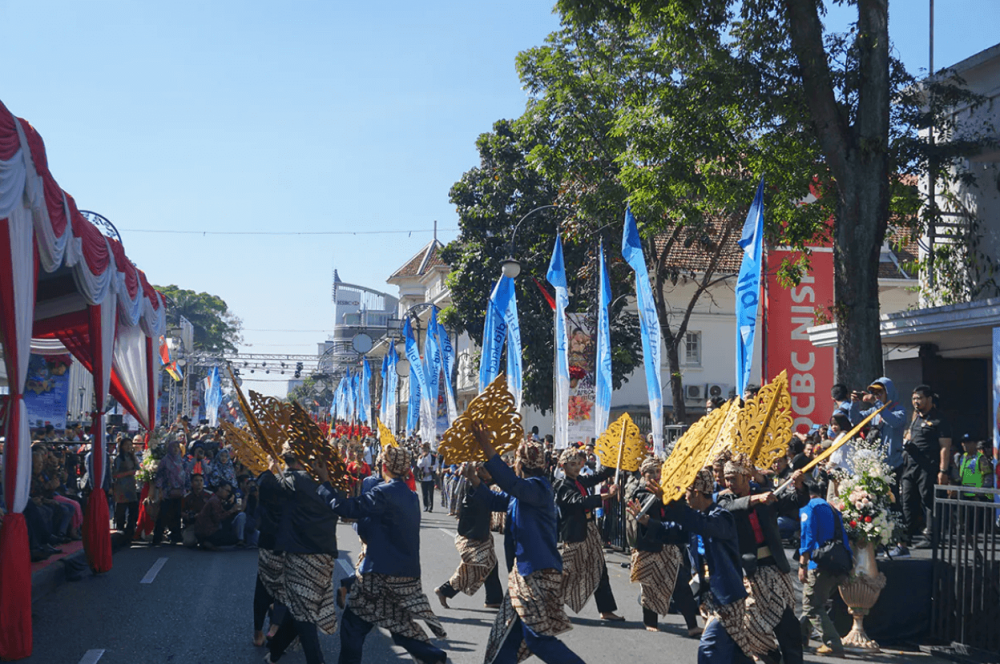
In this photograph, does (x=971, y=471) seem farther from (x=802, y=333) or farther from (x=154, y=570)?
(x=154, y=570)

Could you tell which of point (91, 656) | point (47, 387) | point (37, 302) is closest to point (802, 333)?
point (37, 302)

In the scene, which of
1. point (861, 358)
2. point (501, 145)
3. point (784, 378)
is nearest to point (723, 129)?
point (861, 358)

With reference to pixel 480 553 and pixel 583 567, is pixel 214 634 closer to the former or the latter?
pixel 480 553

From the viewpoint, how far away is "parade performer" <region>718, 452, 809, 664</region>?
7152 mm

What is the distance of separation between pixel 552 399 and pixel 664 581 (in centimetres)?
2082

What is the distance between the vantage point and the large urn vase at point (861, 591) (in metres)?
9.56

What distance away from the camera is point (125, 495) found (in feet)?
53.7

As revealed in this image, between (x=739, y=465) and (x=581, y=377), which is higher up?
(x=581, y=377)

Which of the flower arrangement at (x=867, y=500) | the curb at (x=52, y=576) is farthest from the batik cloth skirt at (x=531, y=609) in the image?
the curb at (x=52, y=576)

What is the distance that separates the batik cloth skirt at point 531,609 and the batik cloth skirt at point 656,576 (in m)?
3.15

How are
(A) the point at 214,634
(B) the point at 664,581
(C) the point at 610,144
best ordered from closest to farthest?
(A) the point at 214,634
(B) the point at 664,581
(C) the point at 610,144

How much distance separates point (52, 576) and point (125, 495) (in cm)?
423

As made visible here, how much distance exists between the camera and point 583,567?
33.7 feet

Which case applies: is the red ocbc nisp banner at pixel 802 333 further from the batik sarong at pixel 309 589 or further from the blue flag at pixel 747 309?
the batik sarong at pixel 309 589
